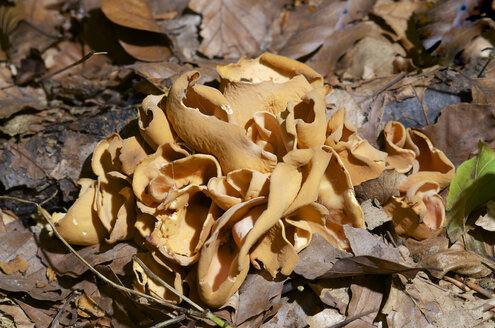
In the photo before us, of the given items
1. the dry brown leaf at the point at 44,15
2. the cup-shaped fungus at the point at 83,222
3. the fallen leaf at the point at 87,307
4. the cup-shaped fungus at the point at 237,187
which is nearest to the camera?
the cup-shaped fungus at the point at 237,187

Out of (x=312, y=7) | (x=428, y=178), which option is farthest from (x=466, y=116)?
(x=312, y=7)

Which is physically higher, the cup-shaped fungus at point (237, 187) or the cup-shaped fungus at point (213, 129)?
the cup-shaped fungus at point (213, 129)

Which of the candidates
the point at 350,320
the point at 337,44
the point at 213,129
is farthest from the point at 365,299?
the point at 337,44

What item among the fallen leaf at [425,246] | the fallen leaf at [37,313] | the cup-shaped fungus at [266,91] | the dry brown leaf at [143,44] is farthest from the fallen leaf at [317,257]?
the dry brown leaf at [143,44]

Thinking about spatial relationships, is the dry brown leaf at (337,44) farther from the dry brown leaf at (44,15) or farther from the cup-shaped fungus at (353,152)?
the dry brown leaf at (44,15)

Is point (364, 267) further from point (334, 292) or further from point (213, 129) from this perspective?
point (213, 129)

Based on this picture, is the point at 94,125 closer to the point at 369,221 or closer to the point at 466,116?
the point at 369,221
